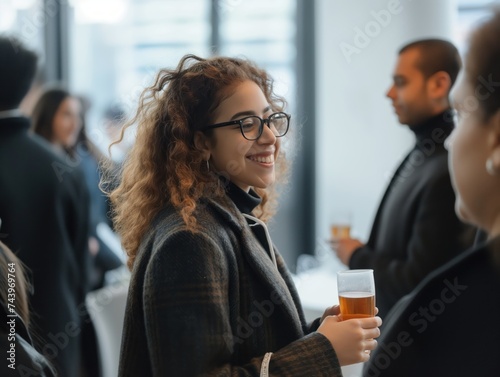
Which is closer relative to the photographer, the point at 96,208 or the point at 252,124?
the point at 252,124

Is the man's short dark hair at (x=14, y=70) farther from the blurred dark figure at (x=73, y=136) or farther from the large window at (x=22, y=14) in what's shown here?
the large window at (x=22, y=14)

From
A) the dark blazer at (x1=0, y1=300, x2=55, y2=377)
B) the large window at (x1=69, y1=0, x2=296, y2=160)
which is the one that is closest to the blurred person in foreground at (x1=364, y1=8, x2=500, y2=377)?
the dark blazer at (x1=0, y1=300, x2=55, y2=377)

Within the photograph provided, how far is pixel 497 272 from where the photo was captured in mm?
878

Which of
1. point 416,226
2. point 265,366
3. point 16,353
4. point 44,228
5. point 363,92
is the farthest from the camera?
point 363,92

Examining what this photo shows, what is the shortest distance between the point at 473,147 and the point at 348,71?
11.5 ft

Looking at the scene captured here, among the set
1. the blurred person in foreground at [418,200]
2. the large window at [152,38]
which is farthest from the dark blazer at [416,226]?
the large window at [152,38]

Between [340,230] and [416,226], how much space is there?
498mm

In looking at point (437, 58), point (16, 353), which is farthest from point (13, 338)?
point (437, 58)

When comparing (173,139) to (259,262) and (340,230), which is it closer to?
(259,262)

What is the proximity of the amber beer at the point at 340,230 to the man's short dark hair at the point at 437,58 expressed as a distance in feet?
2.21

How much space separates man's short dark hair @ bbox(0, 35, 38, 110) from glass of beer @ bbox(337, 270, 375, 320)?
1.51 metres

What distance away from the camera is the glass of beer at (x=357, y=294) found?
4.74 ft

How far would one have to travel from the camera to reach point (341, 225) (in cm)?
285

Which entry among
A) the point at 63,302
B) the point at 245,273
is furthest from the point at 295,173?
the point at 245,273
